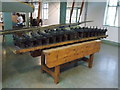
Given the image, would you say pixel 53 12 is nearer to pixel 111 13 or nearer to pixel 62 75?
pixel 111 13

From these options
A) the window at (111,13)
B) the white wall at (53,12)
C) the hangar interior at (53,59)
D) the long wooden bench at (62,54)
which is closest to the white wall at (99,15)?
the window at (111,13)

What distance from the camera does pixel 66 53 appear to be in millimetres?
2781

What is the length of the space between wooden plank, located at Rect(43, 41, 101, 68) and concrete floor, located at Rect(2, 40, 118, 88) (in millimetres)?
542

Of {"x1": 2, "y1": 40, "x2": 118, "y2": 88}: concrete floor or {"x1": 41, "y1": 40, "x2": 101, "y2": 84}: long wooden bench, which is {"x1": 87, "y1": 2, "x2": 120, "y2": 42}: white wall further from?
{"x1": 41, "y1": 40, "x2": 101, "y2": 84}: long wooden bench

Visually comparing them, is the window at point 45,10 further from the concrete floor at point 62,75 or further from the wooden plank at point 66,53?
the wooden plank at point 66,53

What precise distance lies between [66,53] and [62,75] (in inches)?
29.6

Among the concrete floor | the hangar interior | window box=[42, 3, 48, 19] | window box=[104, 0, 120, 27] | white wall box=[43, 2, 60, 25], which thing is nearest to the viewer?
the hangar interior

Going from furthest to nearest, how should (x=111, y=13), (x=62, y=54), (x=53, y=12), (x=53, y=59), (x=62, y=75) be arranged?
(x=53, y=12) < (x=111, y=13) < (x=62, y=75) < (x=62, y=54) < (x=53, y=59)

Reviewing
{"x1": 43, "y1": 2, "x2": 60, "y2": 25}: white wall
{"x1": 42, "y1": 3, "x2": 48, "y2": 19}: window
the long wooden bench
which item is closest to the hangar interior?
the long wooden bench

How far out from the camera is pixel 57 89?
2637mm

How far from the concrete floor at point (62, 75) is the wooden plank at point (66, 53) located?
→ 0.54 meters

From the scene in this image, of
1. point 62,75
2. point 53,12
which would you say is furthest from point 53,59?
point 53,12

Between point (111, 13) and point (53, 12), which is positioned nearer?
point (111, 13)

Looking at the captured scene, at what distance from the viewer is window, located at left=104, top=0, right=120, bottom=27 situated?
6.31 metres
